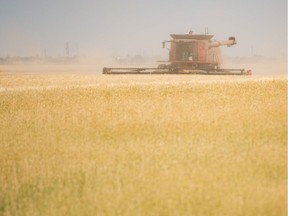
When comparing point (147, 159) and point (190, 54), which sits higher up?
point (190, 54)

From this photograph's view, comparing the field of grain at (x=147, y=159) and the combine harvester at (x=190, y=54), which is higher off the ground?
the combine harvester at (x=190, y=54)

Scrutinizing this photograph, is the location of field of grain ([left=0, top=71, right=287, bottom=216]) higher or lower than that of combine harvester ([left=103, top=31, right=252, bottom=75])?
lower

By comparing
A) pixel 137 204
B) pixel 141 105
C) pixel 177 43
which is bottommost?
pixel 137 204

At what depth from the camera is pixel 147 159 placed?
27.2 ft

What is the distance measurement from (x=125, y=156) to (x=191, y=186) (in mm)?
2295

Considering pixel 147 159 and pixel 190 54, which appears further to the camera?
pixel 190 54

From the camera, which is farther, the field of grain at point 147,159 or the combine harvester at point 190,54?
the combine harvester at point 190,54

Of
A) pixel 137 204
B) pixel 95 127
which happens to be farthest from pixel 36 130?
pixel 137 204

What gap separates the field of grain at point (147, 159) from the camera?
256 inches

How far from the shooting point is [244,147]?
8766 mm

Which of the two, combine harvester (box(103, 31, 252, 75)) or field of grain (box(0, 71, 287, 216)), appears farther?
combine harvester (box(103, 31, 252, 75))

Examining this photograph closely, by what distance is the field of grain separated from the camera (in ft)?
21.3

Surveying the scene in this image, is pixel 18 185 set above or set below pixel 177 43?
below

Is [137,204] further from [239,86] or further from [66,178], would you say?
[239,86]
